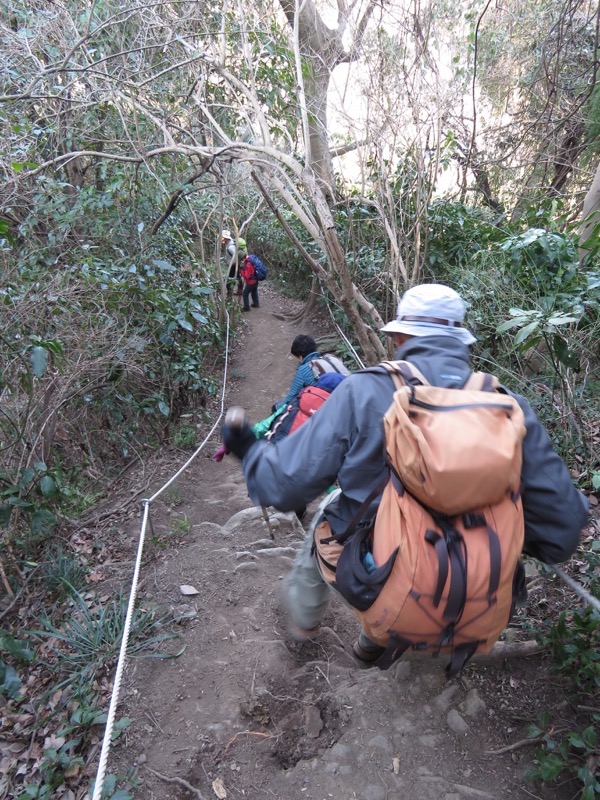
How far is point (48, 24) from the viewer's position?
236 inches

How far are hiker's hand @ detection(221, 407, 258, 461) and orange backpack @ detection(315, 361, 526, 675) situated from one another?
588 millimetres

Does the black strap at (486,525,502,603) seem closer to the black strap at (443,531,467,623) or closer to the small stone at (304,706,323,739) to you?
the black strap at (443,531,467,623)

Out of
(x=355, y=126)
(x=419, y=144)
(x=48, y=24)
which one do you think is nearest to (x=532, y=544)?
(x=419, y=144)

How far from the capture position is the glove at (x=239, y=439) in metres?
1.90

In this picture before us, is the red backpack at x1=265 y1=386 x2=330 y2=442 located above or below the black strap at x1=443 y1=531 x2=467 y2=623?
below

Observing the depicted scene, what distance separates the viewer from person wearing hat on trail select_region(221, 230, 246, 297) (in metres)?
10.3

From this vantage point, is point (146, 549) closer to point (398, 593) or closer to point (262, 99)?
point (398, 593)

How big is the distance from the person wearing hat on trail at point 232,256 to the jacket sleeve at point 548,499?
894 cm

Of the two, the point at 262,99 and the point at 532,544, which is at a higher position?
the point at 262,99

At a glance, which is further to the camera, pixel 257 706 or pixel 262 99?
pixel 262 99

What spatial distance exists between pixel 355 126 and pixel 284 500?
5.25 meters

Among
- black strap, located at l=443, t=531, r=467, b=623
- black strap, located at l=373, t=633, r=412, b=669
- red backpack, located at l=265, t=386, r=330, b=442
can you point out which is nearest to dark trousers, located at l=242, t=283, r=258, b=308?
red backpack, located at l=265, t=386, r=330, b=442

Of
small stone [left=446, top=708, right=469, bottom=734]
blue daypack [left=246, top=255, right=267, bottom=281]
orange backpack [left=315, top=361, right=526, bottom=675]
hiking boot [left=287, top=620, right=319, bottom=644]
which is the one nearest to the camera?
orange backpack [left=315, top=361, right=526, bottom=675]

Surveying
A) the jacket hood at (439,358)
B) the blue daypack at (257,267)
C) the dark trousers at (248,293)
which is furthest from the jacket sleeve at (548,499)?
the dark trousers at (248,293)
